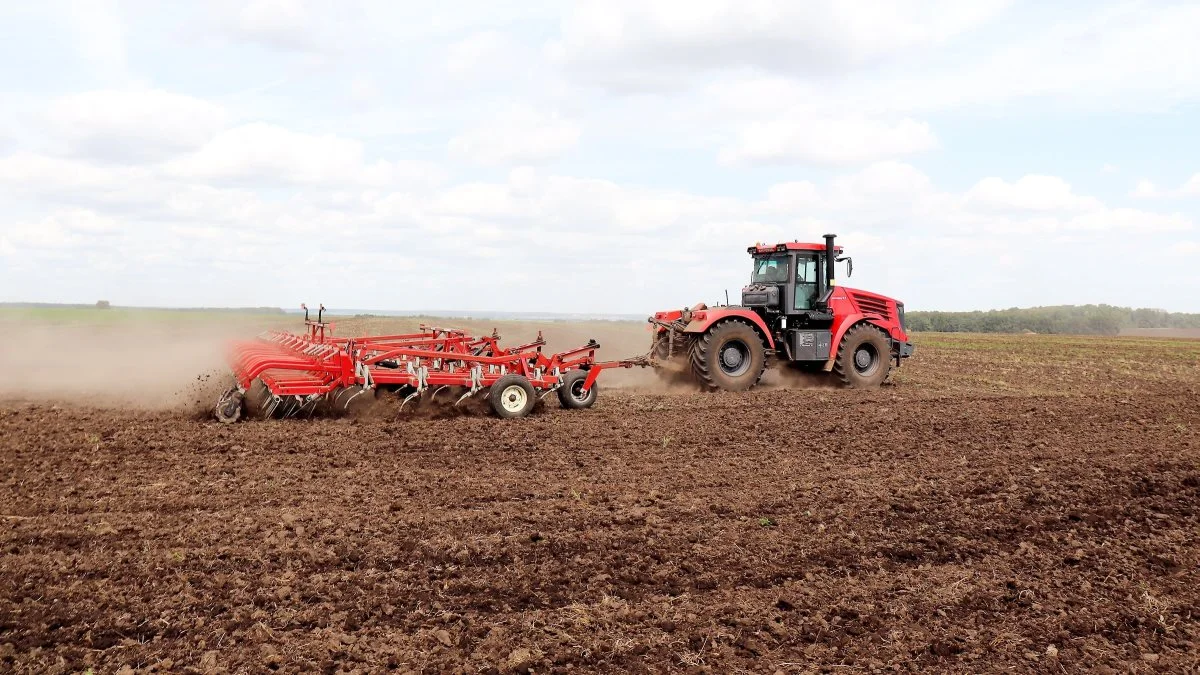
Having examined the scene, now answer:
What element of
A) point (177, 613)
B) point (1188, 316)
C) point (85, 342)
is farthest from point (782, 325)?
point (1188, 316)

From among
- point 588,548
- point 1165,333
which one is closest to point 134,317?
point 588,548

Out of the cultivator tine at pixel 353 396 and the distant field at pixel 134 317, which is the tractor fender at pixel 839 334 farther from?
the distant field at pixel 134 317

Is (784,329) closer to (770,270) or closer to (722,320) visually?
(770,270)

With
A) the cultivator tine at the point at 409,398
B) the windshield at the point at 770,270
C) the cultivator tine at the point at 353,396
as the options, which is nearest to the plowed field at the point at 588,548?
the cultivator tine at the point at 409,398

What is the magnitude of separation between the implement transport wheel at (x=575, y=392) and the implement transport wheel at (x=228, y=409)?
3.84 m

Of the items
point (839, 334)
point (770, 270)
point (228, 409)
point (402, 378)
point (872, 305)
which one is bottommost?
point (228, 409)

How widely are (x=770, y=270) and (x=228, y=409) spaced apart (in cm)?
831

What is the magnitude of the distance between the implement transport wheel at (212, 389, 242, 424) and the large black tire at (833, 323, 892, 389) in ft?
29.3

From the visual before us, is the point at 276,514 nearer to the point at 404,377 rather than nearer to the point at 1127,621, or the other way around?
the point at 404,377

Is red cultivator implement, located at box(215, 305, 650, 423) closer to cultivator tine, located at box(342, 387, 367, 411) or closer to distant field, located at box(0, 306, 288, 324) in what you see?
cultivator tine, located at box(342, 387, 367, 411)

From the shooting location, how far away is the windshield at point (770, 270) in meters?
13.7

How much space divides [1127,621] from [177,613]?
187 inches

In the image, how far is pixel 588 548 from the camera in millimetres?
5297

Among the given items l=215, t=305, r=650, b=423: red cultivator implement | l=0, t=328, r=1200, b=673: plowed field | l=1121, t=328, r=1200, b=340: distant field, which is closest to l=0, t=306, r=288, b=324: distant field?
l=215, t=305, r=650, b=423: red cultivator implement
